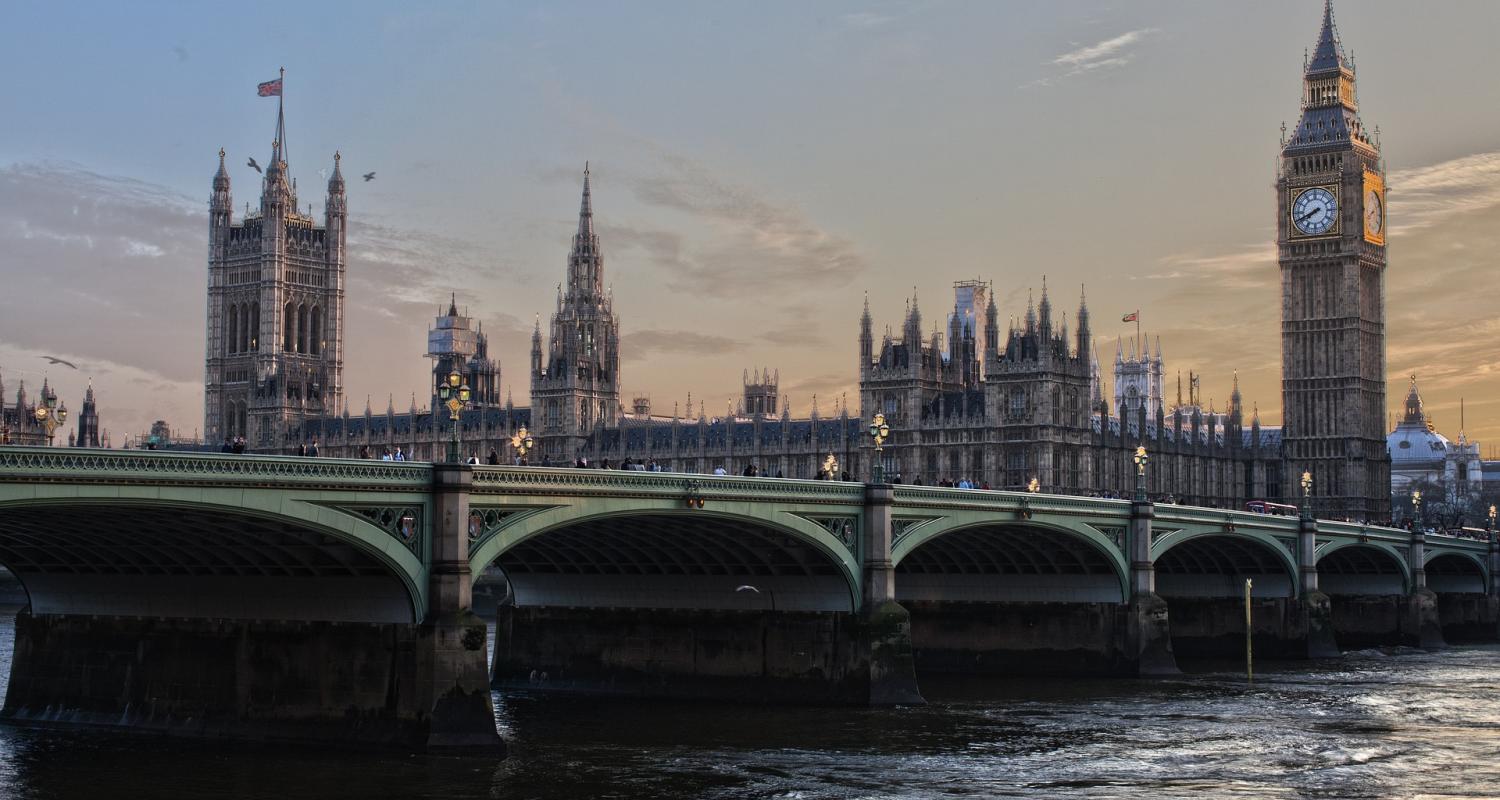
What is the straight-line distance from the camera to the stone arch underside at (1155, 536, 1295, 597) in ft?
314

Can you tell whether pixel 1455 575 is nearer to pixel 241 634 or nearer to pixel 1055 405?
pixel 1055 405

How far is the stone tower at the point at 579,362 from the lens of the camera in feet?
586

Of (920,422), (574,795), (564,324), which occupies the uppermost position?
(564,324)

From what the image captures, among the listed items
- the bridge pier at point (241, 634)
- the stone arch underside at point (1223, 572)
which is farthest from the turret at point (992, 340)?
the bridge pier at point (241, 634)

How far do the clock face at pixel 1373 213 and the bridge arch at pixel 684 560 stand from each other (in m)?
115

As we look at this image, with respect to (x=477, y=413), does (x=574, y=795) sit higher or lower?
lower

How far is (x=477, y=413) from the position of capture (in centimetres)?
19162

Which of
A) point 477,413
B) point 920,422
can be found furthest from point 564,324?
point 920,422

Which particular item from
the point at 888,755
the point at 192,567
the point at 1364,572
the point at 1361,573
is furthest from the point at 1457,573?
the point at 192,567

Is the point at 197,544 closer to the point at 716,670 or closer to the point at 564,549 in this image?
the point at 564,549

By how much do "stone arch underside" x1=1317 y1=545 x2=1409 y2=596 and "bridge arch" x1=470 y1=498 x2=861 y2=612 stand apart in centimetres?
5468

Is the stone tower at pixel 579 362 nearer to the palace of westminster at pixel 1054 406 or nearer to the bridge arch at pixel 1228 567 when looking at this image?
the palace of westminster at pixel 1054 406

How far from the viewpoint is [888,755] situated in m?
53.7

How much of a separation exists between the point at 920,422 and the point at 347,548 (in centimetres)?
10227
